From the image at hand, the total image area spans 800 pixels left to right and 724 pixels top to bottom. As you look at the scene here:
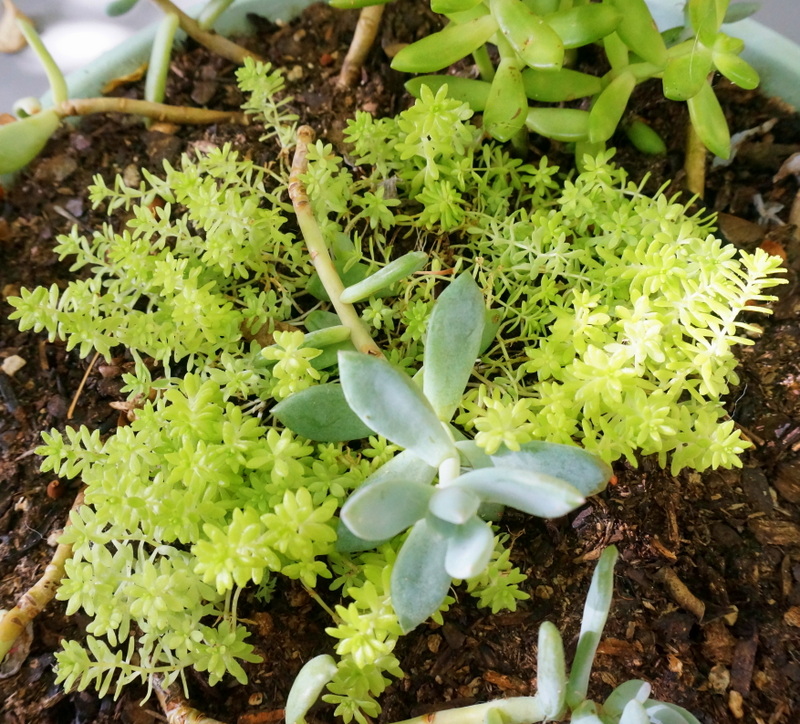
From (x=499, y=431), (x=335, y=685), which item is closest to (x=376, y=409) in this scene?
(x=499, y=431)

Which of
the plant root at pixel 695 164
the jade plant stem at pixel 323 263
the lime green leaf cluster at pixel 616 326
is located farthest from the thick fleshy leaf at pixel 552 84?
the jade plant stem at pixel 323 263

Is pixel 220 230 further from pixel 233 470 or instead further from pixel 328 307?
pixel 233 470

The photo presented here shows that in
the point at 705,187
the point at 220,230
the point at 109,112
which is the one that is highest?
the point at 109,112

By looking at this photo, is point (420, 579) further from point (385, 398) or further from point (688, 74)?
point (688, 74)

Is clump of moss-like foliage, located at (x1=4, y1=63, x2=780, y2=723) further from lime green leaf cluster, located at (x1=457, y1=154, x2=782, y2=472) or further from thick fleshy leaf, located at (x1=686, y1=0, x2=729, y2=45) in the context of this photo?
thick fleshy leaf, located at (x1=686, y1=0, x2=729, y2=45)

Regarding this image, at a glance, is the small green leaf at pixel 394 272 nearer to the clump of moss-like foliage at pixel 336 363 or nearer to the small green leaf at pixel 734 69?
the clump of moss-like foliage at pixel 336 363

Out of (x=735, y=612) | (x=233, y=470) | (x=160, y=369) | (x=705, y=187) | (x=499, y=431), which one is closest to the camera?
(x=499, y=431)

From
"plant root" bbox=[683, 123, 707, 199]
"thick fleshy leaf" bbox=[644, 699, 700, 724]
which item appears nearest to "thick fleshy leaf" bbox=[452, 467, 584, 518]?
"thick fleshy leaf" bbox=[644, 699, 700, 724]
